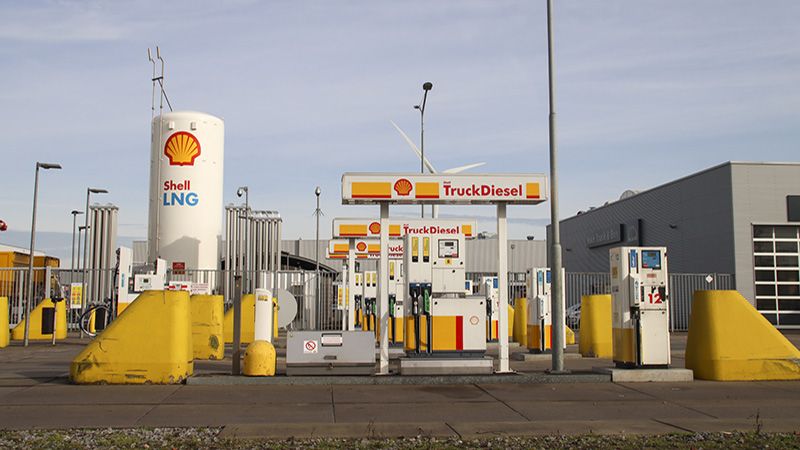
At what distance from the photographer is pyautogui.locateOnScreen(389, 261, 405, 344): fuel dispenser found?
76.9 feet

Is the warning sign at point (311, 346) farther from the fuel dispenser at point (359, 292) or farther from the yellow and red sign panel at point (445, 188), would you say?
the fuel dispenser at point (359, 292)

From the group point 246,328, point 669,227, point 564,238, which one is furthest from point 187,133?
point 564,238

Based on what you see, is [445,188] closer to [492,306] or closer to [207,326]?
[207,326]

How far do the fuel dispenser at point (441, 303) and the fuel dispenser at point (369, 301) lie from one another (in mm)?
11475

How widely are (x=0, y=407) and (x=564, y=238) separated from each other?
161 ft

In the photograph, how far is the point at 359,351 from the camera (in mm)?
14375

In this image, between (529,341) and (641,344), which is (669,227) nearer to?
(529,341)

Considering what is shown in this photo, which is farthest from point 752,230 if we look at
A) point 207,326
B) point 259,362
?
point 259,362

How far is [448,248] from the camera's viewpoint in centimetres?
1527

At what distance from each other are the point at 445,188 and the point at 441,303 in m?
2.20

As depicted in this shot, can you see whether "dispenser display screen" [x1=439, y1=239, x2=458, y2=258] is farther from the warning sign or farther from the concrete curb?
the warning sign

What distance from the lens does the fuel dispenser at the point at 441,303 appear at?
1471 cm

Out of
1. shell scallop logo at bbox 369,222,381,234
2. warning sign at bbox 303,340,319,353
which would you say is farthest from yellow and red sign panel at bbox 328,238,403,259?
warning sign at bbox 303,340,319,353

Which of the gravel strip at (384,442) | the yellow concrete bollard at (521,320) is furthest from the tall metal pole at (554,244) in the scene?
the yellow concrete bollard at (521,320)
